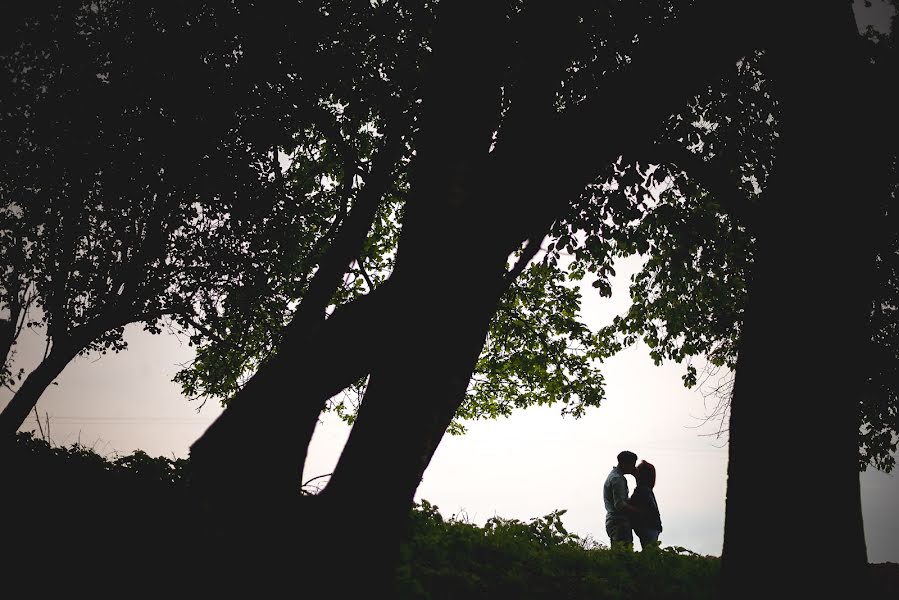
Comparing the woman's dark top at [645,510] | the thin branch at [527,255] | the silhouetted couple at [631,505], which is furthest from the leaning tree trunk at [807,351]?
the woman's dark top at [645,510]

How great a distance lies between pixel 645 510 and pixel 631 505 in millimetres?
225

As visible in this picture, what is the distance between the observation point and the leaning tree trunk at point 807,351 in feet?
7.61

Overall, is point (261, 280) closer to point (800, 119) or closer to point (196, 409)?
point (196, 409)

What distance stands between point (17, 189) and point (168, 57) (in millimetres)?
5586

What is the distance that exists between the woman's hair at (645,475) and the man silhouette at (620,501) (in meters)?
0.09

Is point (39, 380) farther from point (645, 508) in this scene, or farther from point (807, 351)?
point (807, 351)

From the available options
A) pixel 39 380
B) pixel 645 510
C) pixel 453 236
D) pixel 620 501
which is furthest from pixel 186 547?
pixel 39 380

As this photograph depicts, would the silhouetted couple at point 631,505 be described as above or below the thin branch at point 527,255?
below

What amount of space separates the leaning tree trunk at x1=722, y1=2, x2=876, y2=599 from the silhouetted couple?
491 centimetres

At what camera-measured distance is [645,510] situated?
712 cm

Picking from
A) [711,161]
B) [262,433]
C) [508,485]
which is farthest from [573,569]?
[508,485]

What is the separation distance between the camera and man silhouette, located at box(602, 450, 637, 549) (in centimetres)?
713

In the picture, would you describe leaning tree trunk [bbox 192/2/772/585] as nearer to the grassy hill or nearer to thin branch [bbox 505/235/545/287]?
thin branch [bbox 505/235/545/287]

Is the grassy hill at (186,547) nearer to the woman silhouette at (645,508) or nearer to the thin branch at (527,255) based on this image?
the thin branch at (527,255)
